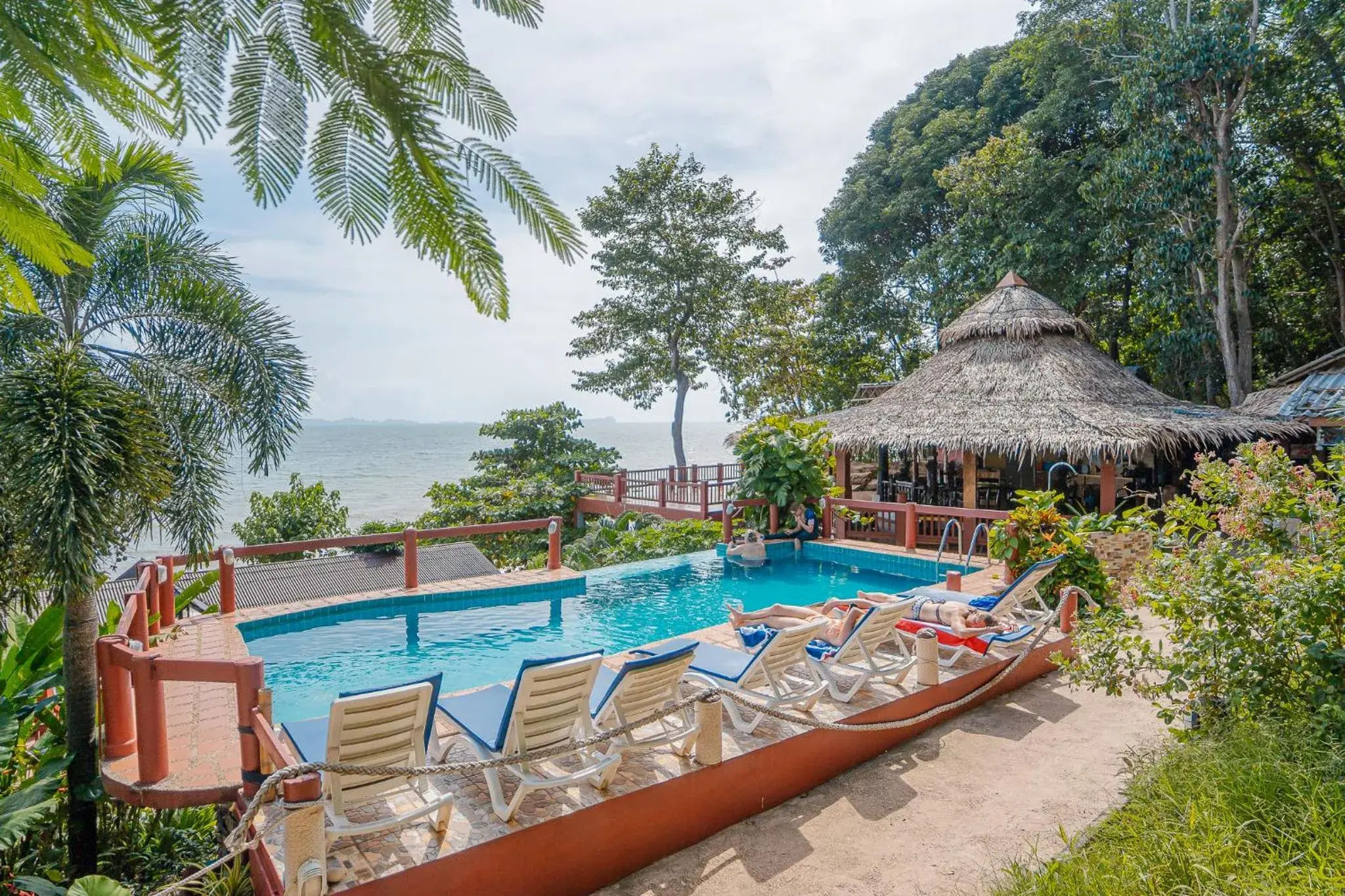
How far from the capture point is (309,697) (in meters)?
7.13

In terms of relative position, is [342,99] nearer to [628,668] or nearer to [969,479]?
[628,668]

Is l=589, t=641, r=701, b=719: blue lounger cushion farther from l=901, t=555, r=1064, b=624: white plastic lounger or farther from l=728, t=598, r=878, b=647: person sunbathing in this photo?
l=901, t=555, r=1064, b=624: white plastic lounger

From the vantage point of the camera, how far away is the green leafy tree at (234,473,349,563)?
13.0m

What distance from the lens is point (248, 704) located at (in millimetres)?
3805

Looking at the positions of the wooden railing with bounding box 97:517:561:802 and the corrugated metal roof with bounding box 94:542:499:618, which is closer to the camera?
the wooden railing with bounding box 97:517:561:802

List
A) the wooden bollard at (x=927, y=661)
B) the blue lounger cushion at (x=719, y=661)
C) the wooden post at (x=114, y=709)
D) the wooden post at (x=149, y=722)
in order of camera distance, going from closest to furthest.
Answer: the wooden post at (x=149, y=722) → the wooden post at (x=114, y=709) → the blue lounger cushion at (x=719, y=661) → the wooden bollard at (x=927, y=661)

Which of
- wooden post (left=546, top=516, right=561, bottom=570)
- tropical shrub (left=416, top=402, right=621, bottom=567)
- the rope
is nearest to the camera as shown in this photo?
the rope

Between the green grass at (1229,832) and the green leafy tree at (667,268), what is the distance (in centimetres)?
2292

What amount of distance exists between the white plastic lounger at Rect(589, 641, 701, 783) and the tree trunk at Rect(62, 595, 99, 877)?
10.0ft

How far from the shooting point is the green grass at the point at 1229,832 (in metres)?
2.93

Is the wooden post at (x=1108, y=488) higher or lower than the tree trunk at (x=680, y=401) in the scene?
lower

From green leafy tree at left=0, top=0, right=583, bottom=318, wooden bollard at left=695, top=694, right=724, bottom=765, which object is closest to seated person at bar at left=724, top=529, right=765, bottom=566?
Answer: wooden bollard at left=695, top=694, right=724, bottom=765

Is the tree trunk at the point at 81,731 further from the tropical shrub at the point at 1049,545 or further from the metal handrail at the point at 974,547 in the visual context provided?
the metal handrail at the point at 974,547

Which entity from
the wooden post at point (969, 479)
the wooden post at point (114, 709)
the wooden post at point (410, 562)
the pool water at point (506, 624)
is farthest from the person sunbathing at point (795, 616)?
the wooden post at point (969, 479)
